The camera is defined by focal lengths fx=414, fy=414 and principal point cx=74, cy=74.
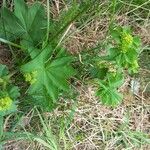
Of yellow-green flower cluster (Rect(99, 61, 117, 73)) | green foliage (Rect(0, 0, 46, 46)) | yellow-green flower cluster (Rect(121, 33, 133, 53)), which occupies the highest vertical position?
green foliage (Rect(0, 0, 46, 46))

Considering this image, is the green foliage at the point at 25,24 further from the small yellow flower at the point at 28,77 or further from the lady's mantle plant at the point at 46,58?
the small yellow flower at the point at 28,77

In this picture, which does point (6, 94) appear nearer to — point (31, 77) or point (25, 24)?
point (31, 77)

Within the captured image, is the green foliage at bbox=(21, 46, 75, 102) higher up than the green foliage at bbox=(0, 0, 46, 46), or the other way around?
the green foliage at bbox=(0, 0, 46, 46)

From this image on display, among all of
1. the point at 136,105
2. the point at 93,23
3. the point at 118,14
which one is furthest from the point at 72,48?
the point at 136,105

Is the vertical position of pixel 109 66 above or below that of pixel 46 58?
below

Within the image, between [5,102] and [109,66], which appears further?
[109,66]

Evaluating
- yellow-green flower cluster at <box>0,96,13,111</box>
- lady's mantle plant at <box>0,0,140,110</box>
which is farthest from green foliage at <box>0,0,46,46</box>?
yellow-green flower cluster at <box>0,96,13,111</box>

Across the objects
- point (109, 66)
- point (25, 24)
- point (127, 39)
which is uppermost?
point (25, 24)

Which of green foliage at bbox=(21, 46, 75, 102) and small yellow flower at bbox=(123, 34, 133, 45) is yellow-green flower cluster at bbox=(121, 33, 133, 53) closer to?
small yellow flower at bbox=(123, 34, 133, 45)

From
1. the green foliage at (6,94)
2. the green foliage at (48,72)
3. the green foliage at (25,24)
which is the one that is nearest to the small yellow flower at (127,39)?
the green foliage at (48,72)

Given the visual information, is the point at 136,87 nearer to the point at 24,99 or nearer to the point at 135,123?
the point at 135,123

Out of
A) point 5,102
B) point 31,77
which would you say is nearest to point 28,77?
point 31,77
